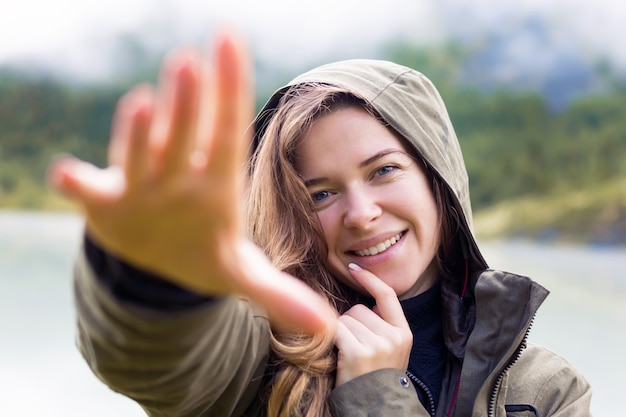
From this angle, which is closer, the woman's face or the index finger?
the index finger

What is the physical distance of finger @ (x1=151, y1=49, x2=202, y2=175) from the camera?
2.15 feet

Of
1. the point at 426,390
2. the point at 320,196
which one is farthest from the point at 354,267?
the point at 426,390

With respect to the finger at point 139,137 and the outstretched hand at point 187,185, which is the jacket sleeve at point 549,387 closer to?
A: the outstretched hand at point 187,185

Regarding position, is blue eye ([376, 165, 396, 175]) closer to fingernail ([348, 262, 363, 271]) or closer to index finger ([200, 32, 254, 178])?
fingernail ([348, 262, 363, 271])

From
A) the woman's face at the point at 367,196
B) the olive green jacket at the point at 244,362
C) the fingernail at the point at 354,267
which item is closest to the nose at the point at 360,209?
the woman's face at the point at 367,196

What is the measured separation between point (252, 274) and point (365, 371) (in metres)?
0.77

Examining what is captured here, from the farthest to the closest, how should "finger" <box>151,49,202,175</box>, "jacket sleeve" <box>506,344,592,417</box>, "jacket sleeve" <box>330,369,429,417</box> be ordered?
"jacket sleeve" <box>506,344,592,417</box>
"jacket sleeve" <box>330,369,429,417</box>
"finger" <box>151,49,202,175</box>

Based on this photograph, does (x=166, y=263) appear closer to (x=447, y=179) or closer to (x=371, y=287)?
(x=371, y=287)

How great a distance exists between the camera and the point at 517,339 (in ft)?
5.01

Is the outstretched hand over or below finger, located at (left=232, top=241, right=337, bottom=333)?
over

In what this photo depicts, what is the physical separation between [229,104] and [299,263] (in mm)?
1029

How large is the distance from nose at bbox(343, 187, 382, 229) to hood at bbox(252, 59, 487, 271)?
202 millimetres

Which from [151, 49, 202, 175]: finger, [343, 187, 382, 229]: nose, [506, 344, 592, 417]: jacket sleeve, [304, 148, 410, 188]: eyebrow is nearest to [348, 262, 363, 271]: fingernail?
[343, 187, 382, 229]: nose

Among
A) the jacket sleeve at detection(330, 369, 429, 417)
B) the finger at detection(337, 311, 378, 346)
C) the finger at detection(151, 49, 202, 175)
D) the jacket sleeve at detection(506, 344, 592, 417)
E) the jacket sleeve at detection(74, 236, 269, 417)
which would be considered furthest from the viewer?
the jacket sleeve at detection(506, 344, 592, 417)
